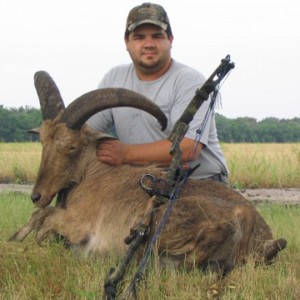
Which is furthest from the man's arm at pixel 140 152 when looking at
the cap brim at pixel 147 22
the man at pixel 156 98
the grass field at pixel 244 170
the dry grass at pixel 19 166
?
the dry grass at pixel 19 166

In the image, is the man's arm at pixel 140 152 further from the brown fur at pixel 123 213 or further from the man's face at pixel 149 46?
the man's face at pixel 149 46

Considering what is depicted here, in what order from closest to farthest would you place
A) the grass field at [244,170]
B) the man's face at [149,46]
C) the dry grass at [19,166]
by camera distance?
the man's face at [149,46] < the grass field at [244,170] < the dry grass at [19,166]

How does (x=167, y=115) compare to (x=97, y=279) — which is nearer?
(x=97, y=279)

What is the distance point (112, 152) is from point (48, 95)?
87cm

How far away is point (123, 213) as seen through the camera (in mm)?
6621

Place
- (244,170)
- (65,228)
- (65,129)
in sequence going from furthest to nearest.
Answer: (244,170)
(65,129)
(65,228)

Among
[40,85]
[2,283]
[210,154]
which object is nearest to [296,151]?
[210,154]

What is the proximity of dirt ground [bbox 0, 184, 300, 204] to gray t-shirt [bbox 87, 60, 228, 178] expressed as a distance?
5309 millimetres

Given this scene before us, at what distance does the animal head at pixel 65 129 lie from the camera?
6.68 m

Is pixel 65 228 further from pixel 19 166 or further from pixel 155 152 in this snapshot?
pixel 19 166

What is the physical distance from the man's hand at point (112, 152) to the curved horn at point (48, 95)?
59 cm

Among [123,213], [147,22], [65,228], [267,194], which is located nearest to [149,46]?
[147,22]

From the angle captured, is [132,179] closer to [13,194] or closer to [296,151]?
[13,194]

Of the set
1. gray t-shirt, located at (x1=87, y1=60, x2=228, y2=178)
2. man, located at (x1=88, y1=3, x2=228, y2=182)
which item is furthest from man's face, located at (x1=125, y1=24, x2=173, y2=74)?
gray t-shirt, located at (x1=87, y1=60, x2=228, y2=178)
